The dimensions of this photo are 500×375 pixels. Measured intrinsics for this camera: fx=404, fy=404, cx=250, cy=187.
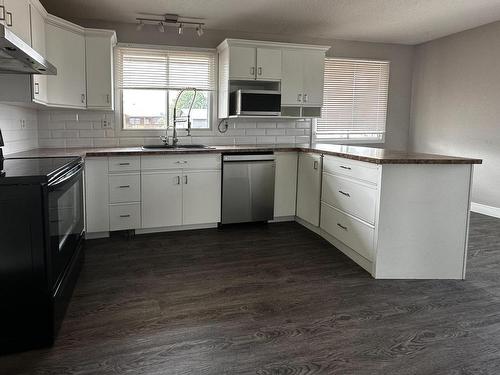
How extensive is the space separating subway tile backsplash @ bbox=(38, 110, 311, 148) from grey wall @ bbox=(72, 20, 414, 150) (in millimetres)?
976

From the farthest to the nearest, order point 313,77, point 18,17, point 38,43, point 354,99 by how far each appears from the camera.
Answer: point 354,99 < point 313,77 < point 38,43 < point 18,17

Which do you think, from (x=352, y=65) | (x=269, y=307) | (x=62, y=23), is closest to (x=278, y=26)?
(x=352, y=65)

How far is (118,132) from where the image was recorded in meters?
4.57

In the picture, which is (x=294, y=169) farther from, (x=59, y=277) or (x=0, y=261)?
(x=0, y=261)

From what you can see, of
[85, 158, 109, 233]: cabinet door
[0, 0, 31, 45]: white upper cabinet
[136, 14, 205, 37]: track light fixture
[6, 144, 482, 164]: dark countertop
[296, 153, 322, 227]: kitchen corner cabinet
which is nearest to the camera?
[0, 0, 31, 45]: white upper cabinet

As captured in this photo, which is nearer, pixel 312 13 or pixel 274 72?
pixel 312 13

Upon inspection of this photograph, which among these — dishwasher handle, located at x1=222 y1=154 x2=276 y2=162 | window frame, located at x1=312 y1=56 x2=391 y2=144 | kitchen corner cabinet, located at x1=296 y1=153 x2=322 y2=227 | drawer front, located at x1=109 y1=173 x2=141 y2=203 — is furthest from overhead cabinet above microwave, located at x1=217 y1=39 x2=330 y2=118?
drawer front, located at x1=109 y1=173 x2=141 y2=203

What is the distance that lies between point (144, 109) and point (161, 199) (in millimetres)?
1258

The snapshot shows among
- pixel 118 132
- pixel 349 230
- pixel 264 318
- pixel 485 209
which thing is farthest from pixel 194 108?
pixel 485 209

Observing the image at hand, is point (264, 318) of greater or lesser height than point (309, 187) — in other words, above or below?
below

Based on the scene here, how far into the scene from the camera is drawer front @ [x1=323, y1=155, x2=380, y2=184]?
3009mm

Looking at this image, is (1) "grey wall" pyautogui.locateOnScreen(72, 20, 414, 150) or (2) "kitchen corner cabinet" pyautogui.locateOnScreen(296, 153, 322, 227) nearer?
(2) "kitchen corner cabinet" pyautogui.locateOnScreen(296, 153, 322, 227)

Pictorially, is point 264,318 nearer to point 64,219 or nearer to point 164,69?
point 64,219

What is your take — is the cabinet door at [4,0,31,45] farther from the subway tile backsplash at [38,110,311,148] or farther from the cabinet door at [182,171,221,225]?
the cabinet door at [182,171,221,225]
